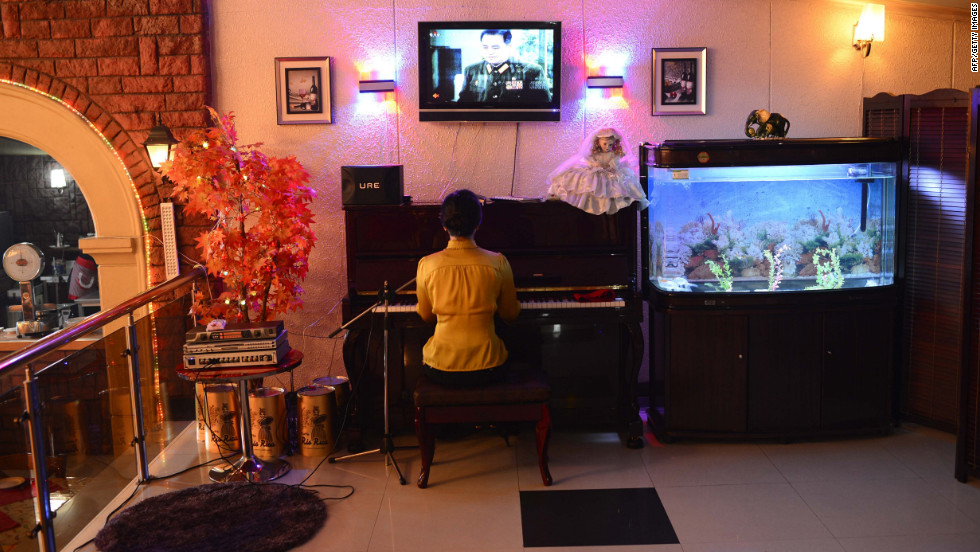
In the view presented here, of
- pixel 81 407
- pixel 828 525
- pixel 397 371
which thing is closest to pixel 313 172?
pixel 397 371

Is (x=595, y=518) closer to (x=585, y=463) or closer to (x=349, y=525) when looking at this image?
(x=585, y=463)

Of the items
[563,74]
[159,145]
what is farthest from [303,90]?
[563,74]

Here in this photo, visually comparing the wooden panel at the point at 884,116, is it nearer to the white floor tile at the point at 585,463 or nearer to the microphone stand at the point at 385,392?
the white floor tile at the point at 585,463

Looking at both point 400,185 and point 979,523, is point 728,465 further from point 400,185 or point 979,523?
point 400,185

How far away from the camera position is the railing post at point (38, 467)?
3.21 metres

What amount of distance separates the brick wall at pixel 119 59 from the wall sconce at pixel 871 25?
4.13m

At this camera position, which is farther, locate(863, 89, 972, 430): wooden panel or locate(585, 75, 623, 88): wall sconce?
locate(585, 75, 623, 88): wall sconce

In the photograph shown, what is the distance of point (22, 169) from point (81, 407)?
13.9 feet

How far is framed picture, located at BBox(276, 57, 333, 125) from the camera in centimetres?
516

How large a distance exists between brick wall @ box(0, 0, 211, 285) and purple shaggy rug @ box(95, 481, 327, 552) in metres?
2.24

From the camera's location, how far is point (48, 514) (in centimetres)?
331

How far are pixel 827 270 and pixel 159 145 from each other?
3.92 meters

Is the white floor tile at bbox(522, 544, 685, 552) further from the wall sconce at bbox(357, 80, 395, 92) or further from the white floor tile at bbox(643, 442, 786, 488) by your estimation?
the wall sconce at bbox(357, 80, 395, 92)

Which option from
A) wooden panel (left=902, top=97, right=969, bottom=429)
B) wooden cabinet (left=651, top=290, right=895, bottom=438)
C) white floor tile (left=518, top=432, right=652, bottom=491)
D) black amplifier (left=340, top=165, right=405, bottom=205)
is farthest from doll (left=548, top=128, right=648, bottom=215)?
wooden panel (left=902, top=97, right=969, bottom=429)
